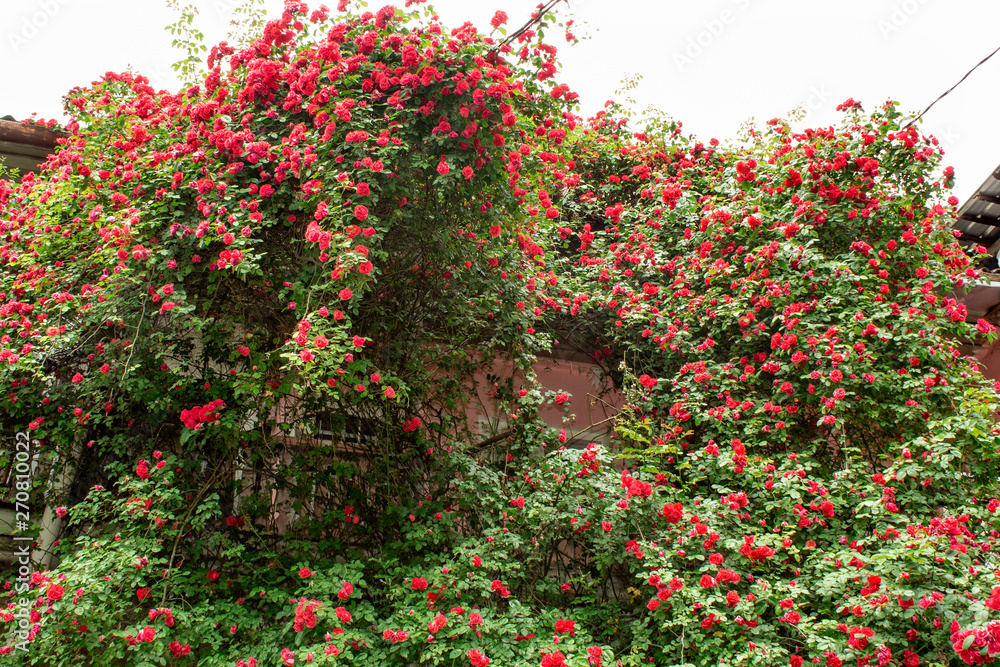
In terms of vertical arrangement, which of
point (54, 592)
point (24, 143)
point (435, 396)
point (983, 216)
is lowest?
point (54, 592)

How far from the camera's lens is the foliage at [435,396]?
3342 mm

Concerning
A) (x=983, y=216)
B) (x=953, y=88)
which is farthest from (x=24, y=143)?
(x=983, y=216)

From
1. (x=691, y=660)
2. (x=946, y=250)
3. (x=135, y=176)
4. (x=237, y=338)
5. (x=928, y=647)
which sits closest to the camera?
(x=928, y=647)

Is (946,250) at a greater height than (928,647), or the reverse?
(946,250)

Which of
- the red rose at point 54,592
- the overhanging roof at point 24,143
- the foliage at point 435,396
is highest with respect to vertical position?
the overhanging roof at point 24,143

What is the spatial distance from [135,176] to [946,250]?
5726mm

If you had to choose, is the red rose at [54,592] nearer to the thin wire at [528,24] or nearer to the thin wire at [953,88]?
the thin wire at [528,24]

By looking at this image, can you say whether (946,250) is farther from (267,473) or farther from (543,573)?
(267,473)

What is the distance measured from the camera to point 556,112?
442 cm

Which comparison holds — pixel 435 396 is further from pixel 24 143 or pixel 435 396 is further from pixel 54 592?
pixel 24 143

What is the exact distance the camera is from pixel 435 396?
4727 millimetres

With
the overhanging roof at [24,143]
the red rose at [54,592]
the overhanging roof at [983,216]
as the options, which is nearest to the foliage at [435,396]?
the red rose at [54,592]

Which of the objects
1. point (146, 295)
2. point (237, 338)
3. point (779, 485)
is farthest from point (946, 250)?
point (146, 295)

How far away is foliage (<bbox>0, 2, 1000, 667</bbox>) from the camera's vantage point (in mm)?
3342
